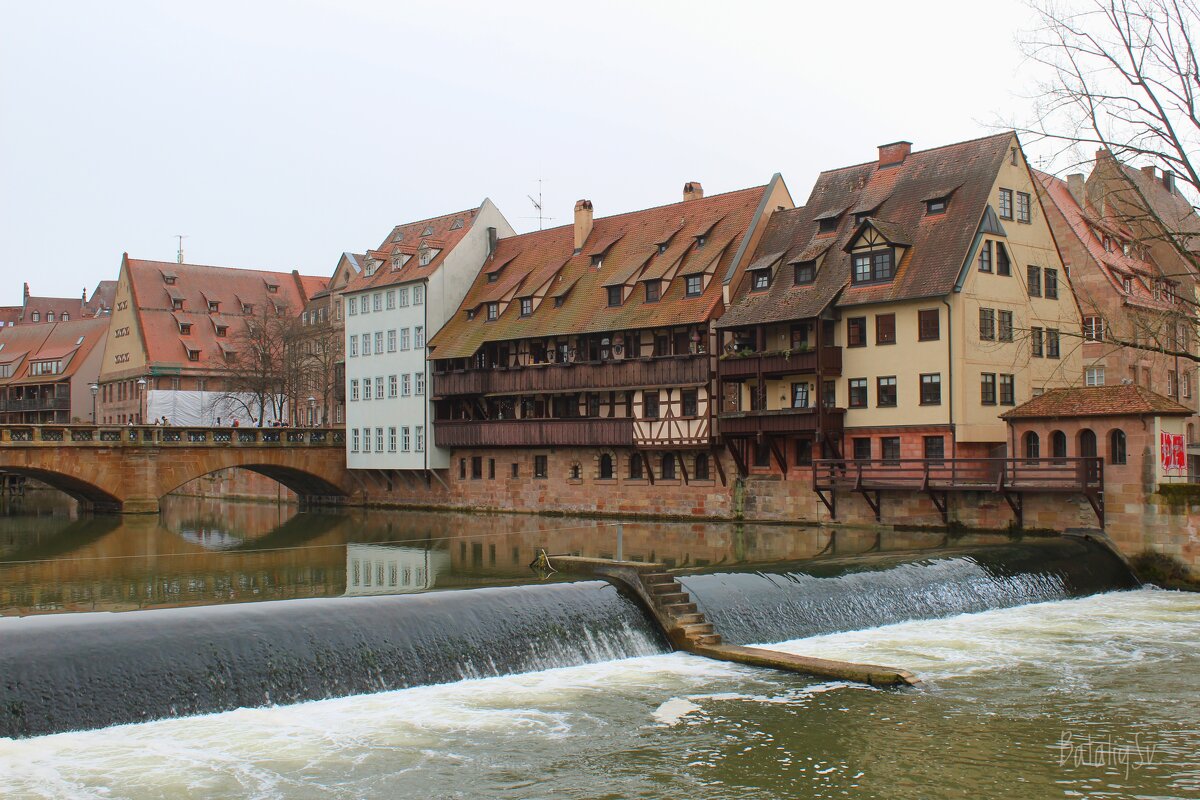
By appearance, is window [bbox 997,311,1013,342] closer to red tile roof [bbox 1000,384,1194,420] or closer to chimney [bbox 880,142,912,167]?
red tile roof [bbox 1000,384,1194,420]

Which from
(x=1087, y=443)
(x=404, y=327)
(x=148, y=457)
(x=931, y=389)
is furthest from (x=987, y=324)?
(x=148, y=457)

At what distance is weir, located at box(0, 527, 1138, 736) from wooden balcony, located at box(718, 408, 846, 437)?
15686mm

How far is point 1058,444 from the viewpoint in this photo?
1425 inches

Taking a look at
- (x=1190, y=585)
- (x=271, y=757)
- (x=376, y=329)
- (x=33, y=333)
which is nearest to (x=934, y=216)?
(x=1190, y=585)

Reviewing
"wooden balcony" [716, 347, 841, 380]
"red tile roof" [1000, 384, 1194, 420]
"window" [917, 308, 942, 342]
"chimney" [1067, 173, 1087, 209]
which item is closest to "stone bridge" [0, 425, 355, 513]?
"wooden balcony" [716, 347, 841, 380]

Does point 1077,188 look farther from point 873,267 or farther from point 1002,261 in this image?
point 873,267

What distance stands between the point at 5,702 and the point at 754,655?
35.0 ft

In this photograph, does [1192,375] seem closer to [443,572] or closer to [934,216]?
[934,216]

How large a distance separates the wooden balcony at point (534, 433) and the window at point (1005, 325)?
14612 mm

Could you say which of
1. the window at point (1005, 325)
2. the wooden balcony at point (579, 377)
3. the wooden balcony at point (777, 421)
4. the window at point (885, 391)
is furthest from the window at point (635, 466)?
the window at point (1005, 325)

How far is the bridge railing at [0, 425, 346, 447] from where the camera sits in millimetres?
54438

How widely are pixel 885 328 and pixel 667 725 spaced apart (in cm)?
2842

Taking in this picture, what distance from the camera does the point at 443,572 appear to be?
26.3 meters

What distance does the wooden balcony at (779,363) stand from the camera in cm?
4372
